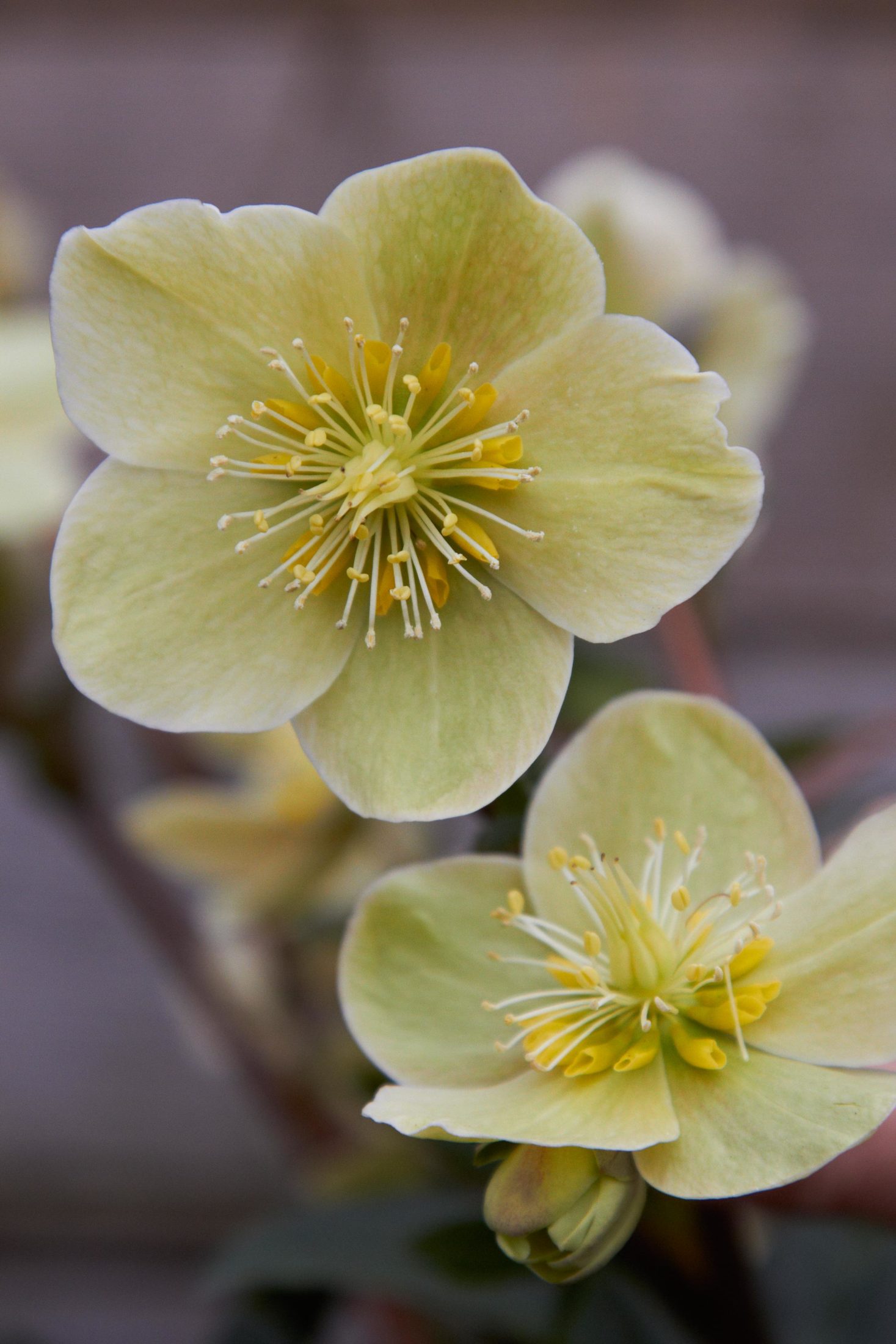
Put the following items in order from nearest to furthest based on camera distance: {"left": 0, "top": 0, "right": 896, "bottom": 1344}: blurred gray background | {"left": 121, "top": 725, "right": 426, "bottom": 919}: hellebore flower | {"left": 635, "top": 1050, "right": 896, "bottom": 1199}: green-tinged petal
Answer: {"left": 635, "top": 1050, "right": 896, "bottom": 1199}: green-tinged petal → {"left": 121, "top": 725, "right": 426, "bottom": 919}: hellebore flower → {"left": 0, "top": 0, "right": 896, "bottom": 1344}: blurred gray background

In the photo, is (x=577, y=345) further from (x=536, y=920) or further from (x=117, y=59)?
(x=117, y=59)

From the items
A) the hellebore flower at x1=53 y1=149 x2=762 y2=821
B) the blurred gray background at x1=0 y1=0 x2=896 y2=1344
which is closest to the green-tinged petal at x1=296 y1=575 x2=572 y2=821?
the hellebore flower at x1=53 y1=149 x2=762 y2=821

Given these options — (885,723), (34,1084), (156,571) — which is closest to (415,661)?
(156,571)

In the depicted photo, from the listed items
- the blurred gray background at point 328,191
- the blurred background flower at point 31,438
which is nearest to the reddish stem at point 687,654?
the blurred background flower at point 31,438

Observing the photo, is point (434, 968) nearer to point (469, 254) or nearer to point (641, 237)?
point (469, 254)

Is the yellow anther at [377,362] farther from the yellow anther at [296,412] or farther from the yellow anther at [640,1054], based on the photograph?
the yellow anther at [640,1054]

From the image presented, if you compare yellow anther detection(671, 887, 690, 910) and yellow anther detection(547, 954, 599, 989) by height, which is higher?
yellow anther detection(671, 887, 690, 910)

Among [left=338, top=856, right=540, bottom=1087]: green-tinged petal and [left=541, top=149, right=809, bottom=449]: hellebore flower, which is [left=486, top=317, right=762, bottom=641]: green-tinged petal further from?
[left=541, top=149, right=809, bottom=449]: hellebore flower

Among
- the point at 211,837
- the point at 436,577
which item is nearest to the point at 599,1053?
the point at 436,577
